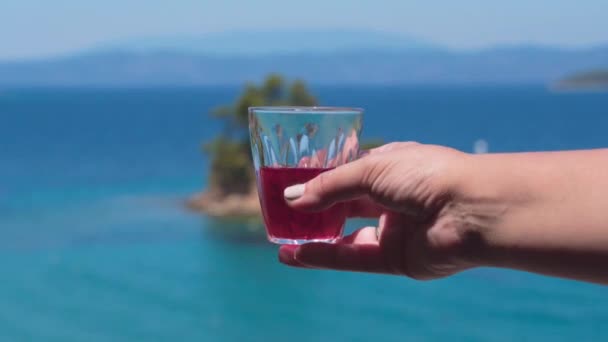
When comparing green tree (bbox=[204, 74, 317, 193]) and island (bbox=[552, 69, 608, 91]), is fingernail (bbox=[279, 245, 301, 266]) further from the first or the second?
island (bbox=[552, 69, 608, 91])

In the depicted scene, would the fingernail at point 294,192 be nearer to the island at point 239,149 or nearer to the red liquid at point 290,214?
the red liquid at point 290,214

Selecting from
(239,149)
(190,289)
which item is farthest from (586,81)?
(190,289)

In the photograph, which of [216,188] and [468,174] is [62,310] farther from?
[468,174]

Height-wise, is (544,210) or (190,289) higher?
(544,210)

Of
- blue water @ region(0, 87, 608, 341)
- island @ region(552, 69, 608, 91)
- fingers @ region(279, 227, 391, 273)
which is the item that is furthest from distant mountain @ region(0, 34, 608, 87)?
fingers @ region(279, 227, 391, 273)

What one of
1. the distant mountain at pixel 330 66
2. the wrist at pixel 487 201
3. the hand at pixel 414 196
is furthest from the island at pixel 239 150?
the distant mountain at pixel 330 66

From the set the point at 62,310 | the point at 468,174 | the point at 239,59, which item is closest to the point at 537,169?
the point at 468,174

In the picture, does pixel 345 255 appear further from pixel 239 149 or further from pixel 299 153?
pixel 239 149
